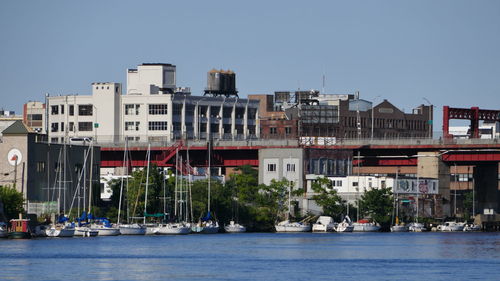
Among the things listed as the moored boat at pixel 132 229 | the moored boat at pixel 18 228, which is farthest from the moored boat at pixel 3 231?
the moored boat at pixel 132 229

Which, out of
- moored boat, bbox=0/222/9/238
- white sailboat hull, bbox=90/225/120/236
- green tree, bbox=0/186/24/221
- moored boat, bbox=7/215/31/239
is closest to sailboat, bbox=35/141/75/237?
green tree, bbox=0/186/24/221

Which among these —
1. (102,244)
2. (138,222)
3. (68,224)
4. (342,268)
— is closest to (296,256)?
(342,268)

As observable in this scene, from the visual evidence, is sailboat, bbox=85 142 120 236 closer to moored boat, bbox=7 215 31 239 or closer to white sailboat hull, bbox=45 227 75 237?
white sailboat hull, bbox=45 227 75 237

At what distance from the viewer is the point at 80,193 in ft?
654

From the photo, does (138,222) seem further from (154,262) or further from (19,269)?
(19,269)

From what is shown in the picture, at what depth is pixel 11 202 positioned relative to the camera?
17538 cm

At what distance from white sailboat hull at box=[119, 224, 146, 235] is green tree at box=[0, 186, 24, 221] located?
17.8 metres

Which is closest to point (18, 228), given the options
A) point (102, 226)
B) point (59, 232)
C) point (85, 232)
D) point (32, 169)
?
point (59, 232)

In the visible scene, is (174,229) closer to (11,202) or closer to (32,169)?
(32,169)

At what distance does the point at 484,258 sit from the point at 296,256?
19388 millimetres

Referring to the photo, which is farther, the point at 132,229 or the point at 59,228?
the point at 132,229

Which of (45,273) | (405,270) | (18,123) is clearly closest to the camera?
(45,273)

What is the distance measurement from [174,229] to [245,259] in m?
60.3

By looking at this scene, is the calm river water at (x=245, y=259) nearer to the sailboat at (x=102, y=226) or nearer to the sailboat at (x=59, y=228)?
the sailboat at (x=102, y=226)
